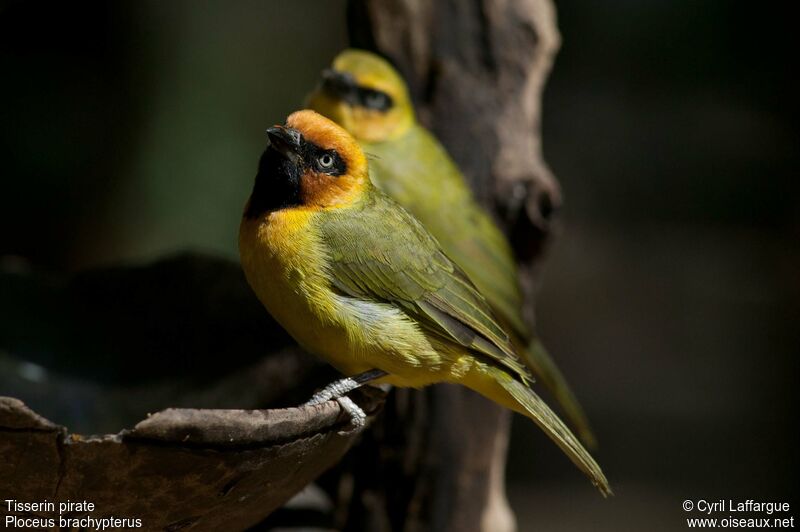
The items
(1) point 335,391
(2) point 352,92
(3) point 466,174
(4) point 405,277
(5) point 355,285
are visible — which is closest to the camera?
(1) point 335,391

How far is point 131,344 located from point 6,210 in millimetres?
2550

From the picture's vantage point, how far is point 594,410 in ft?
→ 21.1

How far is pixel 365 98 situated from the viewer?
3975 mm

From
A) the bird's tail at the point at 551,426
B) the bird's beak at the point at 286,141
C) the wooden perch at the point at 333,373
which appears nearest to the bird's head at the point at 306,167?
the bird's beak at the point at 286,141

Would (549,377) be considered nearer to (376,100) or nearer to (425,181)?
(425,181)

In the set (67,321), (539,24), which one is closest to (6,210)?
(67,321)

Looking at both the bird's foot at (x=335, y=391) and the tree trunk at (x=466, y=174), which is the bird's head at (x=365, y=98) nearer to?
the tree trunk at (x=466, y=174)

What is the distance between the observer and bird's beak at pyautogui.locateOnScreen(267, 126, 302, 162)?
2.69 m

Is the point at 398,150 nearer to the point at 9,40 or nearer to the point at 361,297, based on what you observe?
the point at 361,297

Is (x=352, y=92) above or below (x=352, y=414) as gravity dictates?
above

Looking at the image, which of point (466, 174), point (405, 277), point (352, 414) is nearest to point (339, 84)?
point (466, 174)

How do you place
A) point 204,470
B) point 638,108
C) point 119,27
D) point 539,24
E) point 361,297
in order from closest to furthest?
1. point 204,470
2. point 361,297
3. point 539,24
4. point 119,27
5. point 638,108

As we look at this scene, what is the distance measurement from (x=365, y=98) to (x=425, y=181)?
0.41 metres

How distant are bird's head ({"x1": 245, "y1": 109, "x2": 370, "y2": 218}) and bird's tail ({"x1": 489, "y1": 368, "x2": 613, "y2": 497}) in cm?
67
